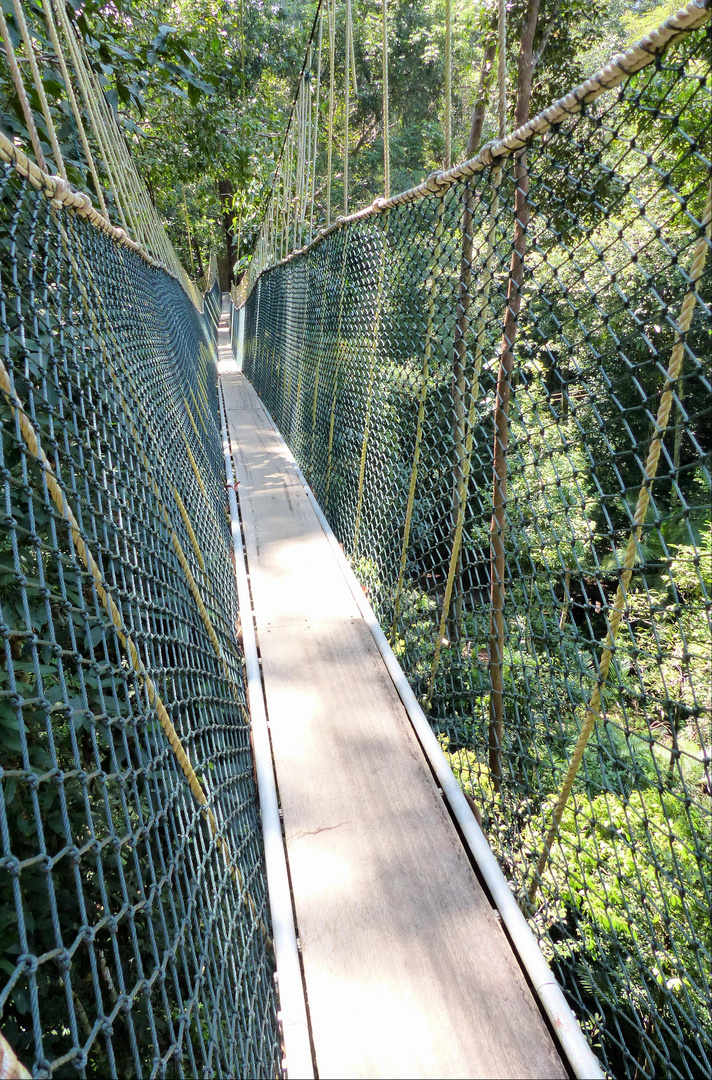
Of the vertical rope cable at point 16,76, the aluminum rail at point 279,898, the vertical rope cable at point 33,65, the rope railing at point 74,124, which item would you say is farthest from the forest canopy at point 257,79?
the aluminum rail at point 279,898

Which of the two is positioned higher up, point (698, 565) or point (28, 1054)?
point (698, 565)

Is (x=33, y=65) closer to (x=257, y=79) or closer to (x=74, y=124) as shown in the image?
(x=74, y=124)

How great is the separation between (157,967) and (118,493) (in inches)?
32.3

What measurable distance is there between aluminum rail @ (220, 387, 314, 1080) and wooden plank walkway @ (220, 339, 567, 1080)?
0.06 feet

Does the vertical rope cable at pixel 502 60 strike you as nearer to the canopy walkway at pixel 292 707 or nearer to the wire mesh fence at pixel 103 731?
the canopy walkway at pixel 292 707

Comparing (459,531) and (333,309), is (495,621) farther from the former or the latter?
(333,309)

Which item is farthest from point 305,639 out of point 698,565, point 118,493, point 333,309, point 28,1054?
point 333,309

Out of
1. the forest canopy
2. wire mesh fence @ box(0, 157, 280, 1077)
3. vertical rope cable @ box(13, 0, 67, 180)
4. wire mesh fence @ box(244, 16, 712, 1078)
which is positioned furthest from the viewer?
the forest canopy

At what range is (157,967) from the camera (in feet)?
2.54

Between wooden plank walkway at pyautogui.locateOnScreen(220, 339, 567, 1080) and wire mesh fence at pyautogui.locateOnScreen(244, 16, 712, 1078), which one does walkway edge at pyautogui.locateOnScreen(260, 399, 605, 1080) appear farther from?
wire mesh fence at pyautogui.locateOnScreen(244, 16, 712, 1078)

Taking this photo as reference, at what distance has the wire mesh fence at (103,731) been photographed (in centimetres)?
78

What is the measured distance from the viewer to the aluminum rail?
90 centimetres

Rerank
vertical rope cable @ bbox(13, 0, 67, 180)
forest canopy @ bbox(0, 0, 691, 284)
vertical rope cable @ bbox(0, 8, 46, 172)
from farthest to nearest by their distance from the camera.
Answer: forest canopy @ bbox(0, 0, 691, 284)
vertical rope cable @ bbox(13, 0, 67, 180)
vertical rope cable @ bbox(0, 8, 46, 172)

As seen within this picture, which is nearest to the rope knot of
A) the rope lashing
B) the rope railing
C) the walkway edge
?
the rope lashing
